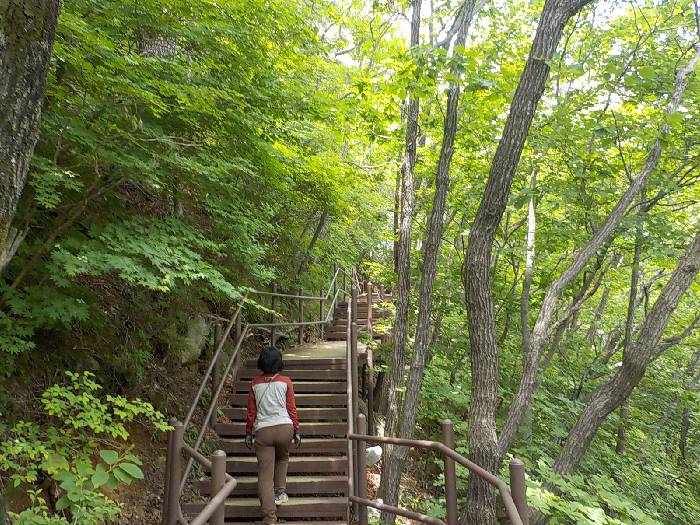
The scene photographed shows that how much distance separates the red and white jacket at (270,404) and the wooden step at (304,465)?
1.21 m

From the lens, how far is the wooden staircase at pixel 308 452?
498 cm

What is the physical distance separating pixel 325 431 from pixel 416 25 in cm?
692

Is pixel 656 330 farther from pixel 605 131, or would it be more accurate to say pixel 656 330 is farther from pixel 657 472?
pixel 657 472

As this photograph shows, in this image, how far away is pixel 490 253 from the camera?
4703 millimetres

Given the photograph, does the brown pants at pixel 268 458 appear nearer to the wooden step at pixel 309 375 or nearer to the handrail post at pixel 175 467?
the handrail post at pixel 175 467

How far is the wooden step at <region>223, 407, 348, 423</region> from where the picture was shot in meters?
6.36

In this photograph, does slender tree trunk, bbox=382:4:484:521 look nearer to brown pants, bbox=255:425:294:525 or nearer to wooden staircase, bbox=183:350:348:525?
wooden staircase, bbox=183:350:348:525

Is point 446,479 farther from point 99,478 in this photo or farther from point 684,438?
point 684,438

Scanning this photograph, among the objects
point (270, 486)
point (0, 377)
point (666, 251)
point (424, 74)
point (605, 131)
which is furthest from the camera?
point (666, 251)

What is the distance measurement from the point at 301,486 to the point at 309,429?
2.88ft

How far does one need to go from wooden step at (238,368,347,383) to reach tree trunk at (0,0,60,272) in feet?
17.2

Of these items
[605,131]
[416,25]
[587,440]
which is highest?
[416,25]

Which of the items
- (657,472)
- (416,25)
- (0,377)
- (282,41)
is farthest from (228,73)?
(657,472)

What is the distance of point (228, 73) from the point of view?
5070mm
